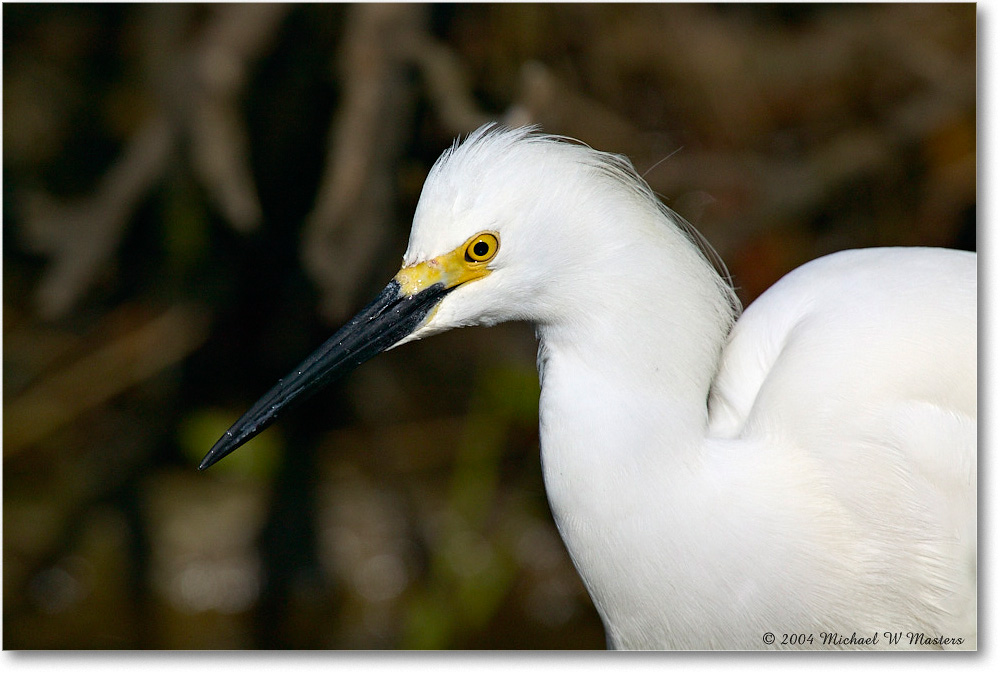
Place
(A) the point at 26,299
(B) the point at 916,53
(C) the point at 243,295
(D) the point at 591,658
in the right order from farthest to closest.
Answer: (C) the point at 243,295, (A) the point at 26,299, (B) the point at 916,53, (D) the point at 591,658

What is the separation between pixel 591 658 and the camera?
1.55 metres

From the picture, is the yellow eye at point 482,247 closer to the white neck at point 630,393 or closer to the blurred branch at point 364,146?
the white neck at point 630,393

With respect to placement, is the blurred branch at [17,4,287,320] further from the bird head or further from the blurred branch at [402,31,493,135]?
the bird head

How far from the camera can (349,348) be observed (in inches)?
48.8

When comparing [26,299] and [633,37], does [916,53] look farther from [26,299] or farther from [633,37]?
[26,299]

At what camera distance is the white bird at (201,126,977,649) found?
113 cm

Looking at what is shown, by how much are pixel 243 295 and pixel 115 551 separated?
30.6 inches

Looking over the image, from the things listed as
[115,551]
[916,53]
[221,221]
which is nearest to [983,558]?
[916,53]

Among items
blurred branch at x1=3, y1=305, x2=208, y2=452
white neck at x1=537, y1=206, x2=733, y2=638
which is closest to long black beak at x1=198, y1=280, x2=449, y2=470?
white neck at x1=537, y1=206, x2=733, y2=638

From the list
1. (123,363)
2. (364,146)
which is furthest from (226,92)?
(123,363)

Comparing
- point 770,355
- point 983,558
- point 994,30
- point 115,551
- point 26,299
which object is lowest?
point 115,551

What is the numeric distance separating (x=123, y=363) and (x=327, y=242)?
3.23 ft

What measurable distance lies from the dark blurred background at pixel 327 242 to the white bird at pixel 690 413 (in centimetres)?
73

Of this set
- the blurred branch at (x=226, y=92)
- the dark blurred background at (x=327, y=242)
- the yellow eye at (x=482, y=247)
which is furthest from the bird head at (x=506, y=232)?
the blurred branch at (x=226, y=92)
